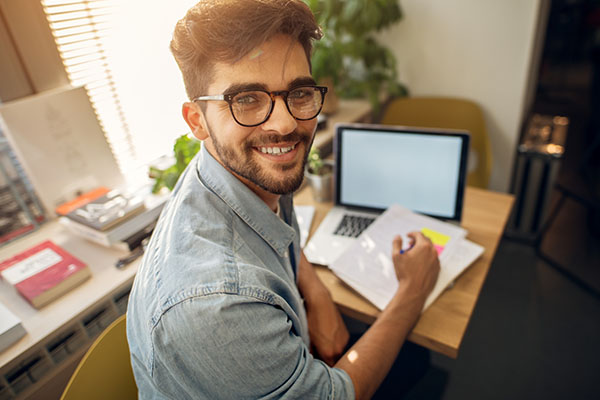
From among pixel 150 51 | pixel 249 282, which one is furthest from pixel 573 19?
pixel 249 282

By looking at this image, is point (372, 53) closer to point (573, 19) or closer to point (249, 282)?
point (249, 282)

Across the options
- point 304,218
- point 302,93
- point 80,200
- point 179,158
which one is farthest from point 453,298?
point 80,200

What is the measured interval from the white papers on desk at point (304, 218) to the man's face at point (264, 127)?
455 millimetres

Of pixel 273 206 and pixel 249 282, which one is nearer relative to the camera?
pixel 249 282

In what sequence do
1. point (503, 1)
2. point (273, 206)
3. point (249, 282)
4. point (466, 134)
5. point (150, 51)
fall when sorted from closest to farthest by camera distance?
point (249, 282)
point (273, 206)
point (466, 134)
point (150, 51)
point (503, 1)

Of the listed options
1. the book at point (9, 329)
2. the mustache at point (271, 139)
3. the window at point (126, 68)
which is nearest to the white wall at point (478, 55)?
the window at point (126, 68)

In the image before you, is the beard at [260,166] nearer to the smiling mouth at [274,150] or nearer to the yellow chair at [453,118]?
the smiling mouth at [274,150]

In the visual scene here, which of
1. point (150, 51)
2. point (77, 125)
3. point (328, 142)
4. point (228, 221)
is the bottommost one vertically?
point (328, 142)

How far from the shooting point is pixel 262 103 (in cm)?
80

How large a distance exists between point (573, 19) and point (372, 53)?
450cm

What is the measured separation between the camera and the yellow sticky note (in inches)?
46.3

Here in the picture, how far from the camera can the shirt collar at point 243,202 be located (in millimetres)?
806

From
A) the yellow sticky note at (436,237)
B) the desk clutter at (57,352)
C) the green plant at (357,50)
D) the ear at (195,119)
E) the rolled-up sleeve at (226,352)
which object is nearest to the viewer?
the rolled-up sleeve at (226,352)

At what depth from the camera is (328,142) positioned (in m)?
1.90
